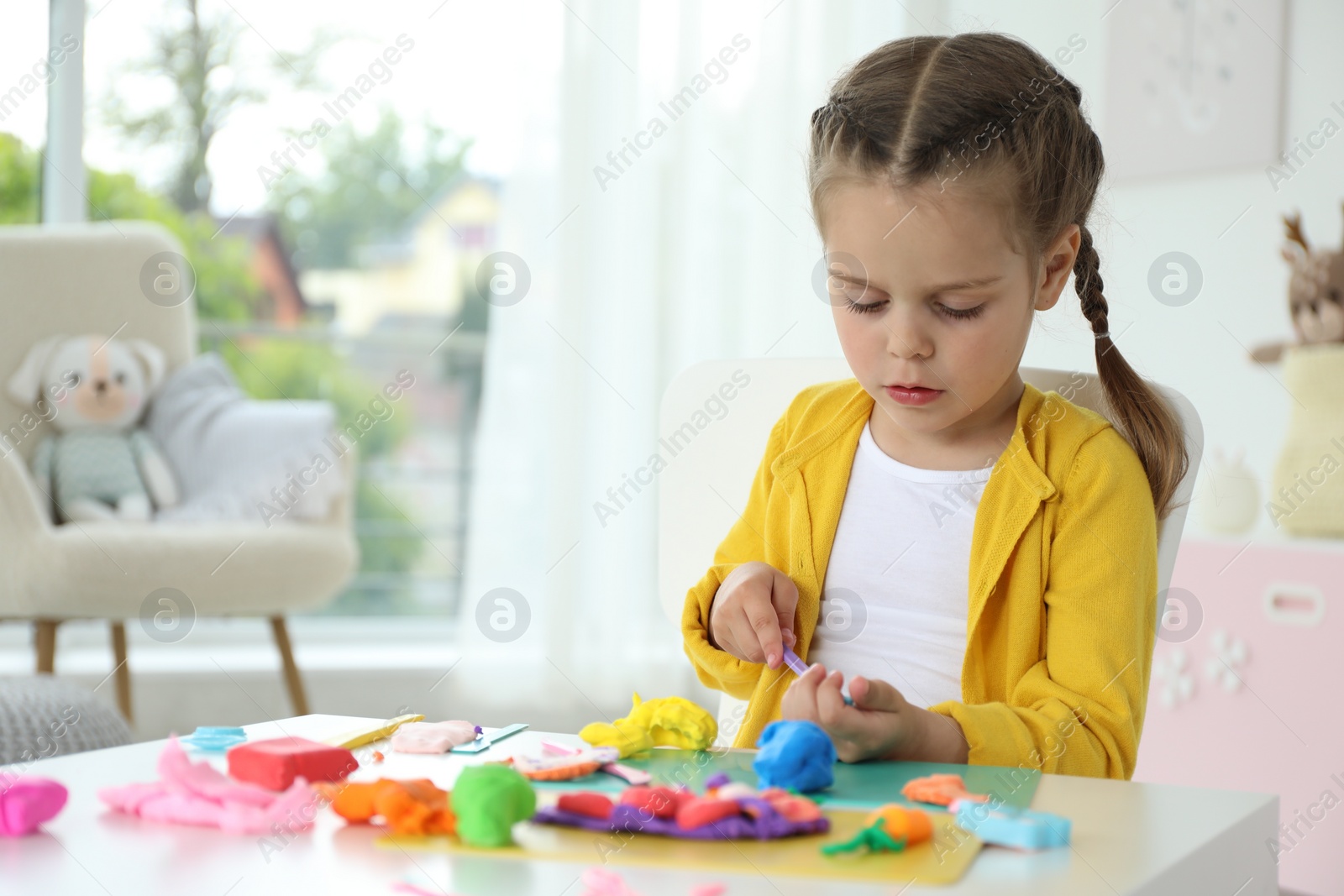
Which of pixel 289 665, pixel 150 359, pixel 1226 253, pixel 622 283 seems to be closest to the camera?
pixel 1226 253

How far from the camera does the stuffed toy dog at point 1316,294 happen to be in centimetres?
183

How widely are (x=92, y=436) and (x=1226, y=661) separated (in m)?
2.07

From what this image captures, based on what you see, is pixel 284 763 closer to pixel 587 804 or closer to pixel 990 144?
pixel 587 804

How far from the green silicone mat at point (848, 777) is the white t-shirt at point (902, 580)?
0.27 metres

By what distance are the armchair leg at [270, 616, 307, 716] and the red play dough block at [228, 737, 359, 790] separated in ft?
6.07

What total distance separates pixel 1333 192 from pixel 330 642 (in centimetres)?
243

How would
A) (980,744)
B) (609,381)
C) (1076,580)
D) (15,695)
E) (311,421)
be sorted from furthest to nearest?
(609,381)
(311,421)
(15,695)
(1076,580)
(980,744)

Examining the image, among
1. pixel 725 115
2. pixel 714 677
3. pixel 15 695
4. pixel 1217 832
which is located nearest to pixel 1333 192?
pixel 725 115

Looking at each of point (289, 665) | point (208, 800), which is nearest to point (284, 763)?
point (208, 800)

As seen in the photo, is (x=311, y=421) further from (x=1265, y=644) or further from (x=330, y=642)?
(x=1265, y=644)

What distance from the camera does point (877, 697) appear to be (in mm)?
684

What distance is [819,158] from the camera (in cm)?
98

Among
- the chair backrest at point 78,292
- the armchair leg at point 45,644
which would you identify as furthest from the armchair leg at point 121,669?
the chair backrest at point 78,292

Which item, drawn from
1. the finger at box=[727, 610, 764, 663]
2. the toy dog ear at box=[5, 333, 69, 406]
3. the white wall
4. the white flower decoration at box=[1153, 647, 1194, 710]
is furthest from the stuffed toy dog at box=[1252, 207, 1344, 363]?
the toy dog ear at box=[5, 333, 69, 406]
